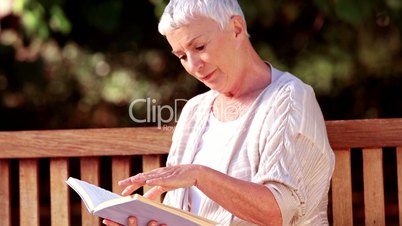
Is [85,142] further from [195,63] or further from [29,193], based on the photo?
[195,63]

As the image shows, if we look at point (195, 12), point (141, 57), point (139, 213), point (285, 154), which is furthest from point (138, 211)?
point (141, 57)

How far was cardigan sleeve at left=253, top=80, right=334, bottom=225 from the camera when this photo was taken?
3213mm

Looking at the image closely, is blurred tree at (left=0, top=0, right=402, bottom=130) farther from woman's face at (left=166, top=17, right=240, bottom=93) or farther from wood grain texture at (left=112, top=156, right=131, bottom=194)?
woman's face at (left=166, top=17, right=240, bottom=93)

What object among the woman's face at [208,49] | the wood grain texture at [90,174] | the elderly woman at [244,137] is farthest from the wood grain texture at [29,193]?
the woman's face at [208,49]

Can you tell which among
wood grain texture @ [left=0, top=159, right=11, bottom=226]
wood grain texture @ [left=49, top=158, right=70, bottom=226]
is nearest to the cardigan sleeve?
wood grain texture @ [left=49, top=158, right=70, bottom=226]

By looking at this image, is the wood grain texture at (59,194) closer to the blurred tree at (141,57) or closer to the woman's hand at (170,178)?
the woman's hand at (170,178)

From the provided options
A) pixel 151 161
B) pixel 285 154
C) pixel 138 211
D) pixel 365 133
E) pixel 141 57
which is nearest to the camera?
pixel 138 211

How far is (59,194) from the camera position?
3.87 meters

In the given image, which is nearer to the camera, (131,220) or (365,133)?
(131,220)

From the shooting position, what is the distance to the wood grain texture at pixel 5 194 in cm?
389

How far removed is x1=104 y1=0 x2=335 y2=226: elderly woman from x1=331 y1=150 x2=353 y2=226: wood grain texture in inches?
9.7

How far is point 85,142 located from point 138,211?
853 mm

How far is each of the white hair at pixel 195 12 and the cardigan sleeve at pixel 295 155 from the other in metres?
0.26

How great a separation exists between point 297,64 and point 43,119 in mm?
1421
